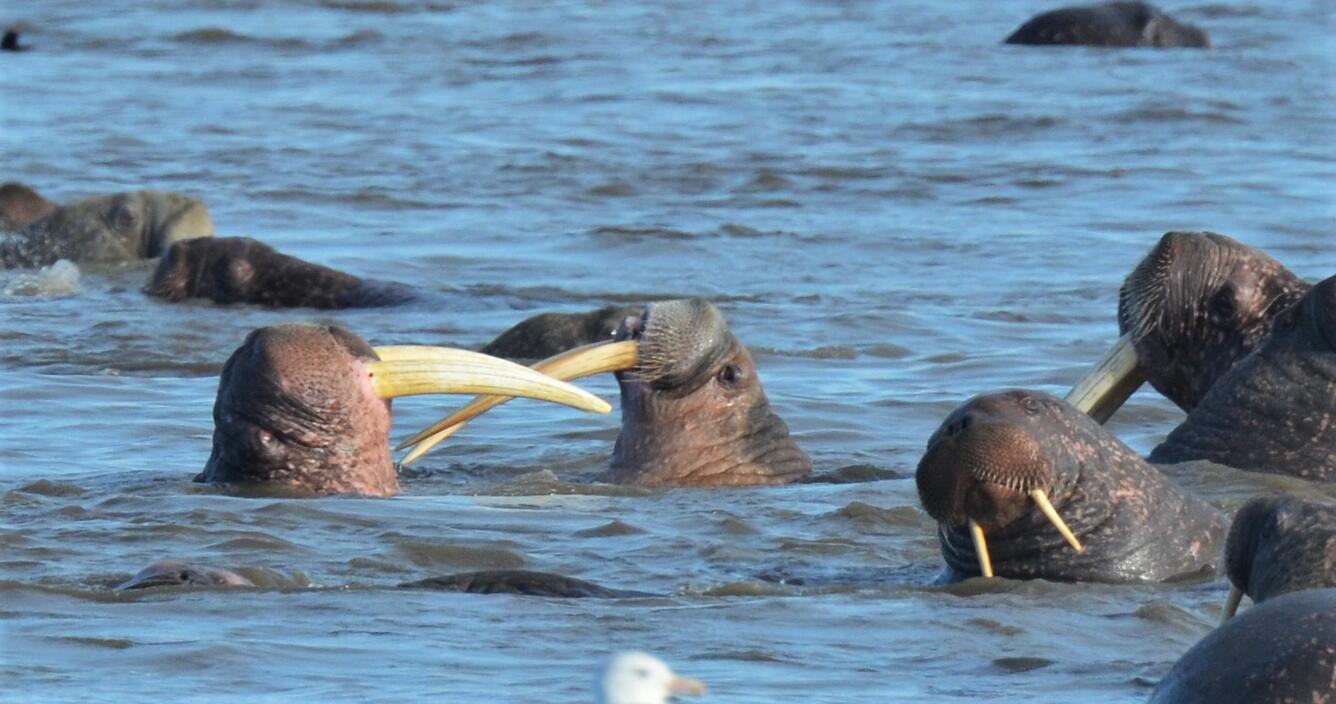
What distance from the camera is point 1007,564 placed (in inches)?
290

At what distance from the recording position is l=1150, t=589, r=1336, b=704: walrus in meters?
4.86

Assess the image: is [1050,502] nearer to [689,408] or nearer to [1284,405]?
[1284,405]

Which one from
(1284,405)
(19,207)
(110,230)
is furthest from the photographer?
(19,207)

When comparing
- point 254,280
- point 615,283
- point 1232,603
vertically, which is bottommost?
point 615,283

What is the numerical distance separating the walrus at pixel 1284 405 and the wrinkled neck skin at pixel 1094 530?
166cm

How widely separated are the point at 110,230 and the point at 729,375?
8.94 meters

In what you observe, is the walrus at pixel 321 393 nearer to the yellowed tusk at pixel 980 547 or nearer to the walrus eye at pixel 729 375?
the walrus eye at pixel 729 375

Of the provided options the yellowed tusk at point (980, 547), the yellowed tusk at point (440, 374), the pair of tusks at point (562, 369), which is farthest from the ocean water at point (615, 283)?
the yellowed tusk at point (440, 374)

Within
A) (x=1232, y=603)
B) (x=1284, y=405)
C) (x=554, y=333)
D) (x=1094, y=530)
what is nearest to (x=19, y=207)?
(x=554, y=333)

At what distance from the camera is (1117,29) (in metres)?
30.8

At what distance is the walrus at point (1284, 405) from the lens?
908 cm

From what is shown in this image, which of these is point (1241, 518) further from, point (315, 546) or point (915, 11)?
point (915, 11)

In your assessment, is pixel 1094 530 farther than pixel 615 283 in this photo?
No

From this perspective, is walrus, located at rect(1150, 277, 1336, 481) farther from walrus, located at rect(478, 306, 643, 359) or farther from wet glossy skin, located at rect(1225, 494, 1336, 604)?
walrus, located at rect(478, 306, 643, 359)
